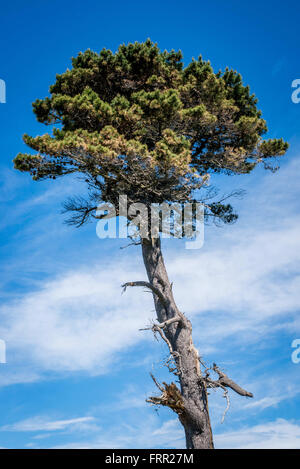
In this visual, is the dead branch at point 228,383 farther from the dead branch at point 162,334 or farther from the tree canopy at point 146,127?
the tree canopy at point 146,127

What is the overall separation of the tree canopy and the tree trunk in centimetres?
175

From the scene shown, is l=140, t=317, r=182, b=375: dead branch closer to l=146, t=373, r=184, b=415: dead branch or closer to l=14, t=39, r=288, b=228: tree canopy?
l=146, t=373, r=184, b=415: dead branch

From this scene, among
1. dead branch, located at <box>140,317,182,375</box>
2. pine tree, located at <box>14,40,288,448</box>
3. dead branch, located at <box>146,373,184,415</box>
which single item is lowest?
dead branch, located at <box>146,373,184,415</box>

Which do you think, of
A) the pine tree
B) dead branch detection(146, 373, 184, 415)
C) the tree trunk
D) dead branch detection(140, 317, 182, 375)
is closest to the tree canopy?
the pine tree

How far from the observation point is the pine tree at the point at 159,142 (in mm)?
9969

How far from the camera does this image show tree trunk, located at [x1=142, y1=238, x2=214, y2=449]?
31.8ft

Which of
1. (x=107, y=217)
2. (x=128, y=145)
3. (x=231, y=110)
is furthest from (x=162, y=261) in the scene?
(x=231, y=110)

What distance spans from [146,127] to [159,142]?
3.69 ft

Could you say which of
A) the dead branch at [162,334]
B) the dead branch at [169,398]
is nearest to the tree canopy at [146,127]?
the dead branch at [162,334]

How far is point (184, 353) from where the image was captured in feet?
33.8

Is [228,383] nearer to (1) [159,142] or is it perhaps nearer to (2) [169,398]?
(2) [169,398]

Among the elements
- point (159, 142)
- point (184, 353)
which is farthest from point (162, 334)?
point (159, 142)
